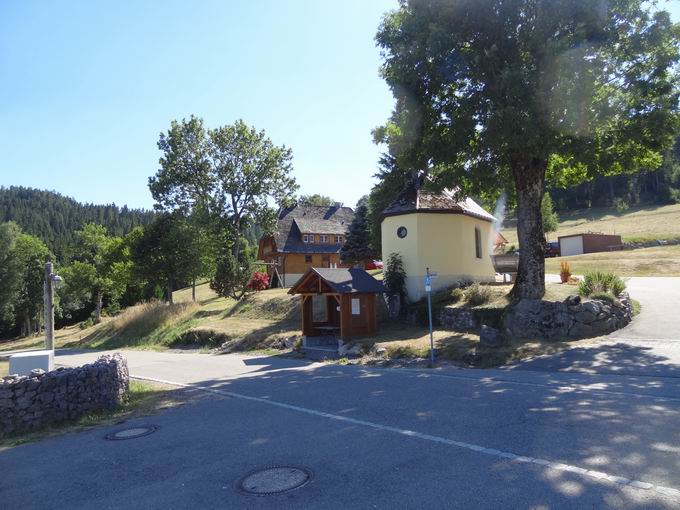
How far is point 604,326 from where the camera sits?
16562mm

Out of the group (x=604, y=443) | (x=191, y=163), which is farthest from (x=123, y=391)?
(x=191, y=163)

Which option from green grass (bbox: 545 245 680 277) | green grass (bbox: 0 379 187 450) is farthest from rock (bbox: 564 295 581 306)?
green grass (bbox: 545 245 680 277)

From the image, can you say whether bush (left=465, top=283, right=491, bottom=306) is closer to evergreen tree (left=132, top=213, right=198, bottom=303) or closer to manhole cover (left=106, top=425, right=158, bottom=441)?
manhole cover (left=106, top=425, right=158, bottom=441)

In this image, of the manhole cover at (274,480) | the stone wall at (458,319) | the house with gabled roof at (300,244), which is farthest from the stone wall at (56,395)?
the house with gabled roof at (300,244)

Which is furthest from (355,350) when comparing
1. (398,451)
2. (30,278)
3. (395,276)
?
(30,278)

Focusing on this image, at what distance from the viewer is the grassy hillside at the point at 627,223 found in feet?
191

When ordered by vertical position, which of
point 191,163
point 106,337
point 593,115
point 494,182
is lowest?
point 106,337

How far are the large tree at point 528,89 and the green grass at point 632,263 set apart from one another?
1516cm

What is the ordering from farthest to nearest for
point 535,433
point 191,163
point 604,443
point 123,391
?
point 191,163, point 123,391, point 535,433, point 604,443

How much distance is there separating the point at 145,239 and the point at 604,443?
41599 mm

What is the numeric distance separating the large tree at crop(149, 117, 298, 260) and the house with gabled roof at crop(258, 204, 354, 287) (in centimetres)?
532

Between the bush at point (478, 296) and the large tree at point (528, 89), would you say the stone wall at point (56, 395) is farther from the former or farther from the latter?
the bush at point (478, 296)

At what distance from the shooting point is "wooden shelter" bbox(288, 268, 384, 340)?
20.6 metres

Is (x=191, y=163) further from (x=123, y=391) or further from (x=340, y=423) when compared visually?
(x=340, y=423)
